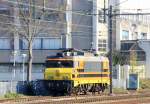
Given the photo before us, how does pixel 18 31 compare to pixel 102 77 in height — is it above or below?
above

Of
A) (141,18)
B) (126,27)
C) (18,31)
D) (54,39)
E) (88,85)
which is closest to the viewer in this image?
(88,85)

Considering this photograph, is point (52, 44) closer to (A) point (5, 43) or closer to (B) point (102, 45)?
(A) point (5, 43)

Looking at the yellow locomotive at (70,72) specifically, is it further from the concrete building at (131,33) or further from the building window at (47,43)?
the building window at (47,43)

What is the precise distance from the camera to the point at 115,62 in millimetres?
79000

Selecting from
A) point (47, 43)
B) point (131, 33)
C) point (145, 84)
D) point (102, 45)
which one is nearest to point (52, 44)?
point (47, 43)

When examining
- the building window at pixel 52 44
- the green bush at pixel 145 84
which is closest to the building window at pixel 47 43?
the building window at pixel 52 44

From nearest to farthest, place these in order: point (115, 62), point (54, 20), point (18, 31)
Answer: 1. point (18, 31)
2. point (54, 20)
3. point (115, 62)

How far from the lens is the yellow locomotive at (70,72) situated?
41.8 m

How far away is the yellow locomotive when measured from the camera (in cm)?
4184

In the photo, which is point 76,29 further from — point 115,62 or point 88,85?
point 88,85

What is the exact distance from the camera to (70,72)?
137ft

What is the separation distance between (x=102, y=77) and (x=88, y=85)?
2226 mm

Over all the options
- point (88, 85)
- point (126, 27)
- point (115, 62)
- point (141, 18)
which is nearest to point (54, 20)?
point (115, 62)

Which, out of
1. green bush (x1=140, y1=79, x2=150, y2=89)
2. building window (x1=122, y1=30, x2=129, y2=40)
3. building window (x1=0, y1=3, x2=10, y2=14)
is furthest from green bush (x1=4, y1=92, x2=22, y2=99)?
building window (x1=122, y1=30, x2=129, y2=40)
